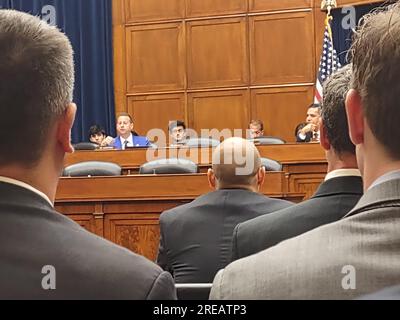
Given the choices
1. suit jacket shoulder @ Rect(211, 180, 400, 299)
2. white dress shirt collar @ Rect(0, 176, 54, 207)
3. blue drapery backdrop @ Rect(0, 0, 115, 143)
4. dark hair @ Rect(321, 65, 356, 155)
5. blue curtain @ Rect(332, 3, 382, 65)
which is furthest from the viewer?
blue drapery backdrop @ Rect(0, 0, 115, 143)

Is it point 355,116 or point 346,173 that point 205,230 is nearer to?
point 346,173

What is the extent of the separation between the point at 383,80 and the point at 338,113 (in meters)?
1.08

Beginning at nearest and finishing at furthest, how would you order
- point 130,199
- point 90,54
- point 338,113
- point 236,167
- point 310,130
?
point 338,113 < point 236,167 < point 130,199 < point 310,130 < point 90,54

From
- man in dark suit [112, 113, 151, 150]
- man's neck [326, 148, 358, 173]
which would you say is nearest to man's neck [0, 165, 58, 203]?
man's neck [326, 148, 358, 173]

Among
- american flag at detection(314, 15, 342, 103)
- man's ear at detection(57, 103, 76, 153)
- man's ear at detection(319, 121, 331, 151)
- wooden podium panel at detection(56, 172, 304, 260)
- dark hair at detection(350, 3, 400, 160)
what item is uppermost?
american flag at detection(314, 15, 342, 103)

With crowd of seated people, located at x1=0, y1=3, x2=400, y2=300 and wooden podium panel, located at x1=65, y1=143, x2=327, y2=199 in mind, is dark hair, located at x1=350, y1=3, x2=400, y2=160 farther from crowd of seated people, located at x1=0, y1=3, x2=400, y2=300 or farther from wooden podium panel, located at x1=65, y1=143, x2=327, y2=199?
wooden podium panel, located at x1=65, y1=143, x2=327, y2=199

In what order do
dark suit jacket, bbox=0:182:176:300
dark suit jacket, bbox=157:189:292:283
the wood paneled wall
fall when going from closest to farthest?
dark suit jacket, bbox=0:182:176:300, dark suit jacket, bbox=157:189:292:283, the wood paneled wall

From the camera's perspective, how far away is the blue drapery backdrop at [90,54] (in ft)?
37.6

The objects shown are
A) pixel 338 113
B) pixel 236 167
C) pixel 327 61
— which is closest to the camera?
pixel 338 113

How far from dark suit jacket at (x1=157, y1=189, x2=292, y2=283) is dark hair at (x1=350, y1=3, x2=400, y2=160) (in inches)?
75.9

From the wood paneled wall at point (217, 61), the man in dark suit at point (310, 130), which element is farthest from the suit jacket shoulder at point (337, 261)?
the wood paneled wall at point (217, 61)

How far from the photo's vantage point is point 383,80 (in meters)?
1.13

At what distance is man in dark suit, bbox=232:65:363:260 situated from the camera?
2.21 metres

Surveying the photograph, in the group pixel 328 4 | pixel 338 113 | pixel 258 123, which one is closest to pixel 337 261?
pixel 338 113
